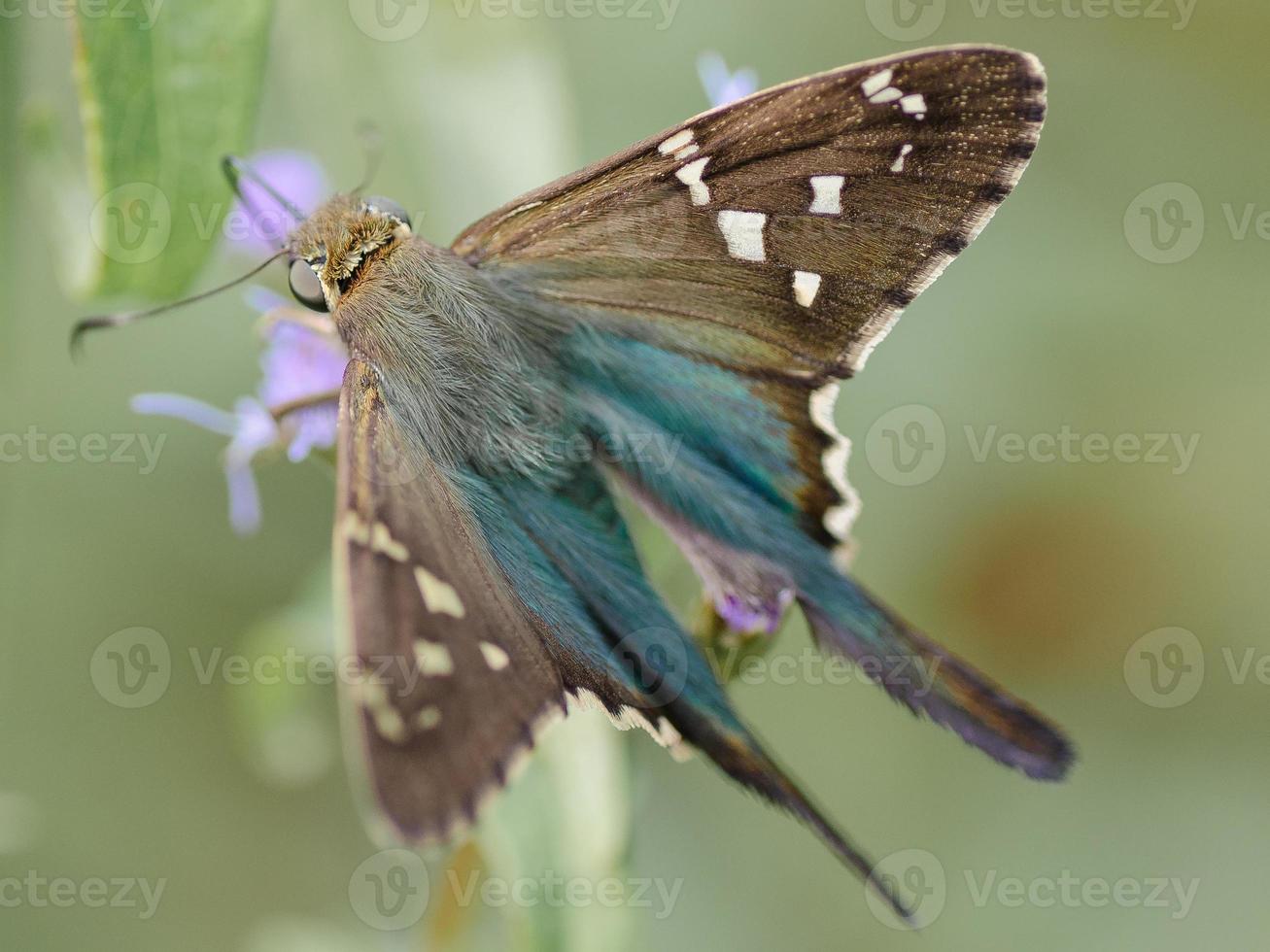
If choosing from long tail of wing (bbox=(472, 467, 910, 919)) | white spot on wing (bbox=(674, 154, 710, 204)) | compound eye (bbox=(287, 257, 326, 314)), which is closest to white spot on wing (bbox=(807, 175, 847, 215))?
white spot on wing (bbox=(674, 154, 710, 204))

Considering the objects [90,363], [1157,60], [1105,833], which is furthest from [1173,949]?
[90,363]

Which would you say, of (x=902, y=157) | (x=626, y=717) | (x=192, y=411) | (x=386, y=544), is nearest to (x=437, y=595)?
(x=386, y=544)

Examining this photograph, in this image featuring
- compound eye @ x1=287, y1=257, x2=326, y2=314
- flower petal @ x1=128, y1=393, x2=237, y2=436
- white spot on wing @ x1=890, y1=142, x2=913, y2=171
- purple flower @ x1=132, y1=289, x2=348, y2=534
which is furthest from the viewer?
flower petal @ x1=128, y1=393, x2=237, y2=436

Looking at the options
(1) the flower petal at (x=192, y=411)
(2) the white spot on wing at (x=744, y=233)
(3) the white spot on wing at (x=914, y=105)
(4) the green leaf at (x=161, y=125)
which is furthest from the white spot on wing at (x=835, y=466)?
(1) the flower petal at (x=192, y=411)

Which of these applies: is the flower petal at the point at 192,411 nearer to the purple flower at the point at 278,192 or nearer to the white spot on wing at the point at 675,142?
the purple flower at the point at 278,192

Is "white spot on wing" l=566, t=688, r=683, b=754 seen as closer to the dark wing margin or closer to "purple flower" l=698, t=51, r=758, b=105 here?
the dark wing margin

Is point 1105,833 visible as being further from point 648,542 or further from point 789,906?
point 648,542
